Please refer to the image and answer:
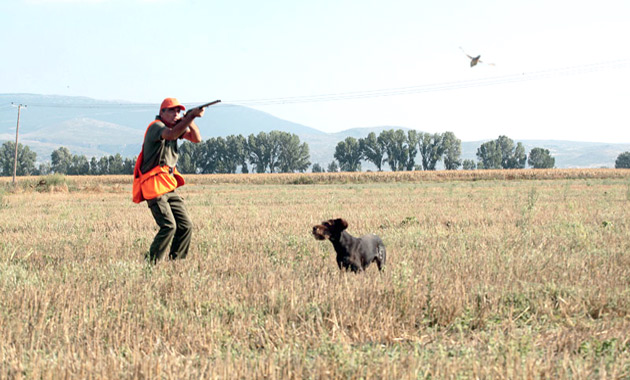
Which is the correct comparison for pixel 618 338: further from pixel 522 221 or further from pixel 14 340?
pixel 522 221

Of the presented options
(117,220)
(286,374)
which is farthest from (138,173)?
(117,220)

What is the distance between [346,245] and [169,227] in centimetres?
234

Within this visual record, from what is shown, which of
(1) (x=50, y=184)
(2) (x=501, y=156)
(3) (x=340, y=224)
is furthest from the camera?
(2) (x=501, y=156)

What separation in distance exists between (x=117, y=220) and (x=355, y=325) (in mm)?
11188

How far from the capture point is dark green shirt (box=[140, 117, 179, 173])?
6910 mm

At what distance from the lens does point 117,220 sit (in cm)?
1441

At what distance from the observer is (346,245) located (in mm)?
6355

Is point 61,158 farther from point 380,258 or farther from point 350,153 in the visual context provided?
point 380,258

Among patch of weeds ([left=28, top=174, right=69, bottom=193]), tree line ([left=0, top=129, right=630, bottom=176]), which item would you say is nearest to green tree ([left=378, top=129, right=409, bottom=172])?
tree line ([left=0, top=129, right=630, bottom=176])

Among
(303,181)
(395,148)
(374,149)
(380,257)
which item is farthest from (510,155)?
(380,257)

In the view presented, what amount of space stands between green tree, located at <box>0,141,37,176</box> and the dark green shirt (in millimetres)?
132981

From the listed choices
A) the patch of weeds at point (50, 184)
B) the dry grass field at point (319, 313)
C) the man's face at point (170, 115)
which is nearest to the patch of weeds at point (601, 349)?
the dry grass field at point (319, 313)

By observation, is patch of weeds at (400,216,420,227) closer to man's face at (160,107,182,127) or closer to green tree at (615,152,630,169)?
man's face at (160,107,182,127)

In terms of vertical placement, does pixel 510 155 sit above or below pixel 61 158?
above
